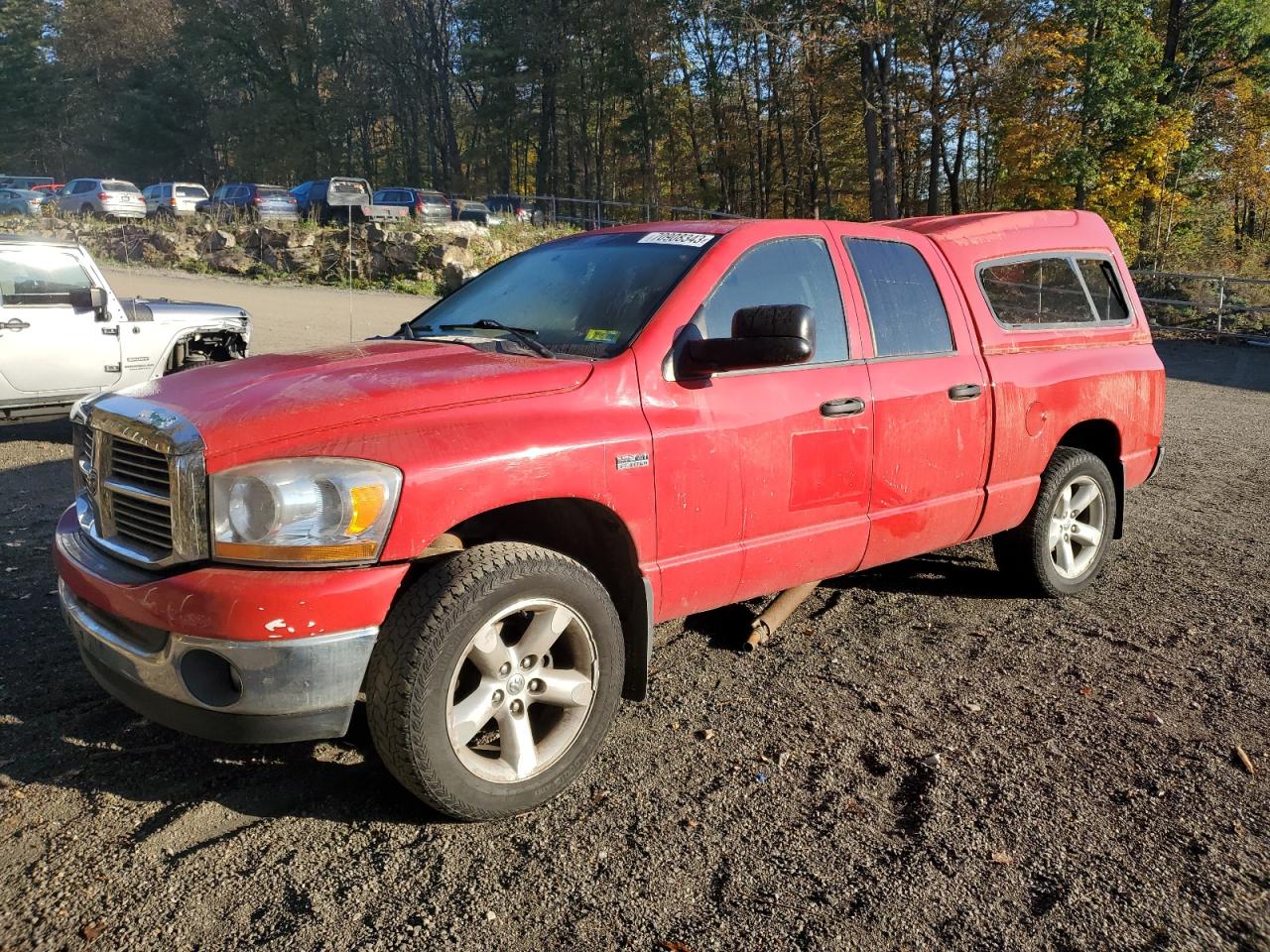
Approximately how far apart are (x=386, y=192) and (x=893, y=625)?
104 feet

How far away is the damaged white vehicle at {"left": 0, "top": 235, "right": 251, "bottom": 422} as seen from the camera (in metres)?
7.94

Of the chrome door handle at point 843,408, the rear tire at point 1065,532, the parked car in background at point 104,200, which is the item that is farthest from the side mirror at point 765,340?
the parked car in background at point 104,200

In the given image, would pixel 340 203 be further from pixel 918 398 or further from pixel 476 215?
pixel 918 398

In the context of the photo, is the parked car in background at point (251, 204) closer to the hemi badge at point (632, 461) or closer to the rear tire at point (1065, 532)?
the rear tire at point (1065, 532)

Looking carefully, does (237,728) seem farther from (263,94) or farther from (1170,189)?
(263,94)

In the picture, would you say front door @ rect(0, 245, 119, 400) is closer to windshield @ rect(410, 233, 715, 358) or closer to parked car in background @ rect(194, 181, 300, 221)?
windshield @ rect(410, 233, 715, 358)

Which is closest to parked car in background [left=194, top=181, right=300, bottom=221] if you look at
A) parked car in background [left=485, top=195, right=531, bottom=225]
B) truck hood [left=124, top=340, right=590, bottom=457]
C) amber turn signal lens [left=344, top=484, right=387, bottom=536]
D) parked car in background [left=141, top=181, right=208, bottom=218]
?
parked car in background [left=141, top=181, right=208, bottom=218]

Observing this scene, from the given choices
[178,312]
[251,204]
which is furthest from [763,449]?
[251,204]

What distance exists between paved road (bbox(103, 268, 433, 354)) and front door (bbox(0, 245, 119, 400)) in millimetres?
5697

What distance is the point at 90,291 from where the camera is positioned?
830 centimetres

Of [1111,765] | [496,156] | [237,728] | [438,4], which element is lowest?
[1111,765]

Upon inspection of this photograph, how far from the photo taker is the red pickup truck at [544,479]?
8.54 feet

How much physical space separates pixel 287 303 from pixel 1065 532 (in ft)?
62.8

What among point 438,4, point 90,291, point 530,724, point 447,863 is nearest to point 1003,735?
point 530,724
